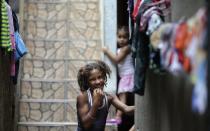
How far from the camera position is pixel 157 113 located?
15.8 ft

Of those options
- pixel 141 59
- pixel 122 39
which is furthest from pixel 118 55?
pixel 141 59

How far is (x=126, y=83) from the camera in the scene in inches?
315

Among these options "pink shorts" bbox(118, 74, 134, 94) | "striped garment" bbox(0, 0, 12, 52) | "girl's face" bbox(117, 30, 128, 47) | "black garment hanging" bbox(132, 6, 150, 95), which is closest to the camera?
"black garment hanging" bbox(132, 6, 150, 95)

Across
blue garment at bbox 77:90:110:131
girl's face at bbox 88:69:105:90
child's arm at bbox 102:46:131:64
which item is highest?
child's arm at bbox 102:46:131:64

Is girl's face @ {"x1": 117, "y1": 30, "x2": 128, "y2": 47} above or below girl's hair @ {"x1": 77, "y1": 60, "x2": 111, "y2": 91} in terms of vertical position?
above

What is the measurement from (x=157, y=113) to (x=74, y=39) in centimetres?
429

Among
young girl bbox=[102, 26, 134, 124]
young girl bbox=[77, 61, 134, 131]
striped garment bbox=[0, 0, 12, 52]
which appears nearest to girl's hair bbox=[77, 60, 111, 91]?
young girl bbox=[77, 61, 134, 131]

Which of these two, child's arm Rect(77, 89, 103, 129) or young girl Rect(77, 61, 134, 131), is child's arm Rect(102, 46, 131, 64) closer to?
young girl Rect(77, 61, 134, 131)

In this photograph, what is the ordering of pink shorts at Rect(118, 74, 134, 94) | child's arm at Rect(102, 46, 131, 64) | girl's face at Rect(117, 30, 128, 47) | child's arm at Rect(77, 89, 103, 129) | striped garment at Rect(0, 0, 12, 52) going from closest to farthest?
1. child's arm at Rect(77, 89, 103, 129)
2. striped garment at Rect(0, 0, 12, 52)
3. pink shorts at Rect(118, 74, 134, 94)
4. child's arm at Rect(102, 46, 131, 64)
5. girl's face at Rect(117, 30, 128, 47)

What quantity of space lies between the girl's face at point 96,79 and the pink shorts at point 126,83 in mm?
2511

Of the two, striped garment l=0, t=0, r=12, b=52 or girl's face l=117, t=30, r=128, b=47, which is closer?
striped garment l=0, t=0, r=12, b=52

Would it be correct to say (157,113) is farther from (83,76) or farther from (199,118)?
(199,118)

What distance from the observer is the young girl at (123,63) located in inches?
314

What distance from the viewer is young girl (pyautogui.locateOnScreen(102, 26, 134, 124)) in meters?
7.97
